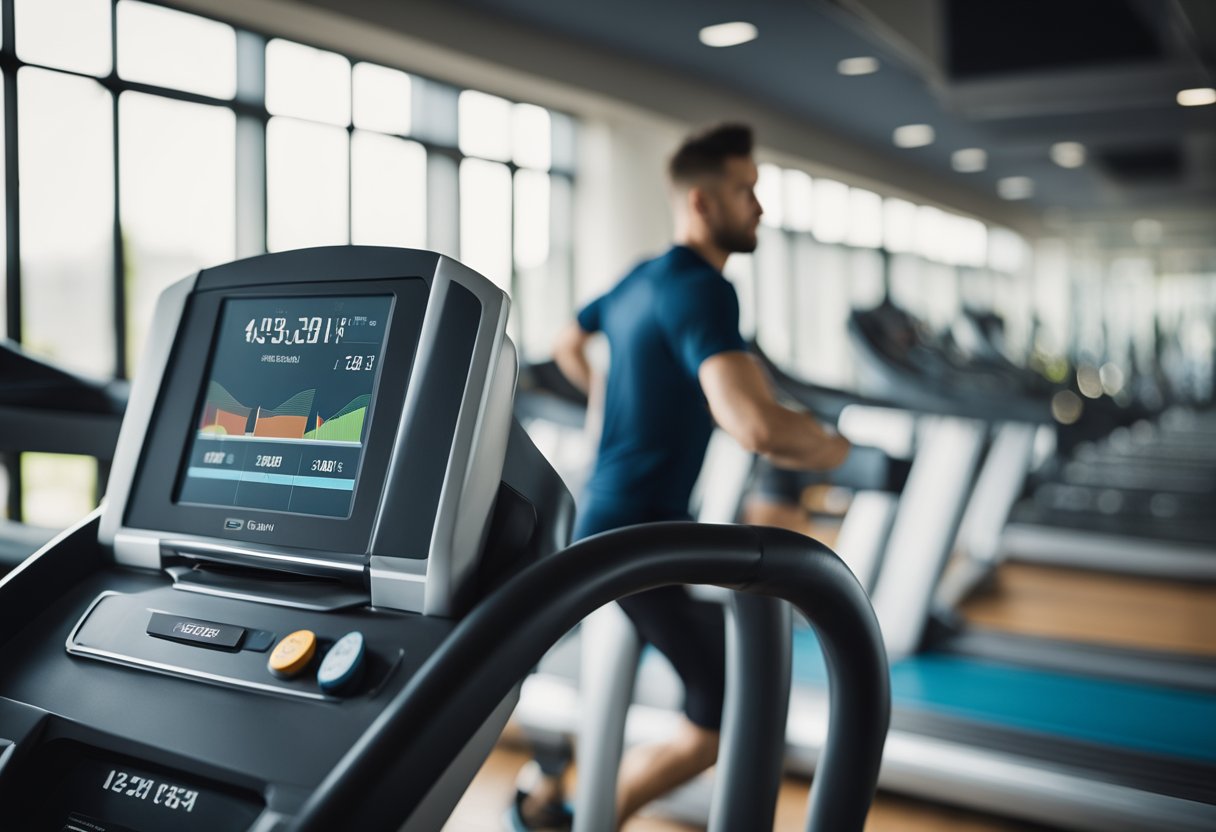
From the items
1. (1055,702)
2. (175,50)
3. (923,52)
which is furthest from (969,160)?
(1055,702)

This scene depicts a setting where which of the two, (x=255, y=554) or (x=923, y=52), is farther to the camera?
(x=923, y=52)

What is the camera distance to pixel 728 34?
661 cm

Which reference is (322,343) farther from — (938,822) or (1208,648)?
(1208,648)

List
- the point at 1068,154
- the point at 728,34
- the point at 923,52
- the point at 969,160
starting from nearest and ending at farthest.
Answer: the point at 923,52, the point at 728,34, the point at 1068,154, the point at 969,160

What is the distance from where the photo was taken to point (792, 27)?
21.1 feet

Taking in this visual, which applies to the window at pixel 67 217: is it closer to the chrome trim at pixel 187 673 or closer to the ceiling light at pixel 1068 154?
the chrome trim at pixel 187 673

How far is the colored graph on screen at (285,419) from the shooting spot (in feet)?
2.77

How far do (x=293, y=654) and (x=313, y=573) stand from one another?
80 millimetres

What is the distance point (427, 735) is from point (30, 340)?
4656 mm

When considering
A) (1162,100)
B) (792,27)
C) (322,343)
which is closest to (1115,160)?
(1162,100)

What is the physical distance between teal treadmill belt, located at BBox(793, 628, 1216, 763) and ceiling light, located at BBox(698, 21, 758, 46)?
4.28 metres

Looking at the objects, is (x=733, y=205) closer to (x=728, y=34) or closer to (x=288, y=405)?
(x=288, y=405)

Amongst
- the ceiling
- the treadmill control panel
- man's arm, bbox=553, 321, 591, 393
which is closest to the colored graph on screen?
the treadmill control panel

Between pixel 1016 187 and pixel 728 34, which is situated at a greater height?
pixel 1016 187
